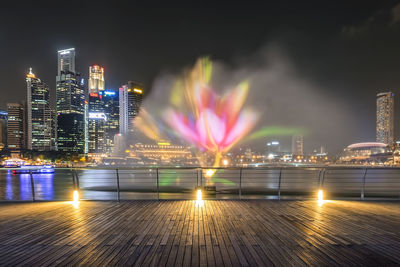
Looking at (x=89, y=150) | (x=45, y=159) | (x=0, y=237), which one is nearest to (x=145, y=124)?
(x=89, y=150)

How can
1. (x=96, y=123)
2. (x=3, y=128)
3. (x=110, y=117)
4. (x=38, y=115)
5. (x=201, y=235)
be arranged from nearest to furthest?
(x=201, y=235), (x=38, y=115), (x=3, y=128), (x=96, y=123), (x=110, y=117)

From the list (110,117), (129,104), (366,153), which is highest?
(129,104)

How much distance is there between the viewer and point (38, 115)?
14438 centimetres

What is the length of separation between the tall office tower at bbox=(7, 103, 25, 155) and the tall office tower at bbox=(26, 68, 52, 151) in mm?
4427

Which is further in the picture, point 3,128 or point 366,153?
point 366,153

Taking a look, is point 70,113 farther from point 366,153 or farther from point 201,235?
point 366,153

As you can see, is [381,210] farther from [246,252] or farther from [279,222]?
[246,252]

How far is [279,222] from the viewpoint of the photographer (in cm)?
566

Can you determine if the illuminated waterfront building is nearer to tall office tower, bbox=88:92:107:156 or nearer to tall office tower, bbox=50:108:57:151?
tall office tower, bbox=88:92:107:156

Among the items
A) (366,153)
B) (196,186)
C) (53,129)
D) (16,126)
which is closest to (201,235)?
(196,186)

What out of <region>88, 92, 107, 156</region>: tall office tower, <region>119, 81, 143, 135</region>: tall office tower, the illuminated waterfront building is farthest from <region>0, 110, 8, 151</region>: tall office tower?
the illuminated waterfront building

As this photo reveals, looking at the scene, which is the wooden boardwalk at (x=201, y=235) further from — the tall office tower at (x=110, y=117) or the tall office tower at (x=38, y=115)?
the tall office tower at (x=38, y=115)

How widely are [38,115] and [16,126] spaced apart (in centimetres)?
1641

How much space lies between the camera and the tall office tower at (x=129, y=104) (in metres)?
173
